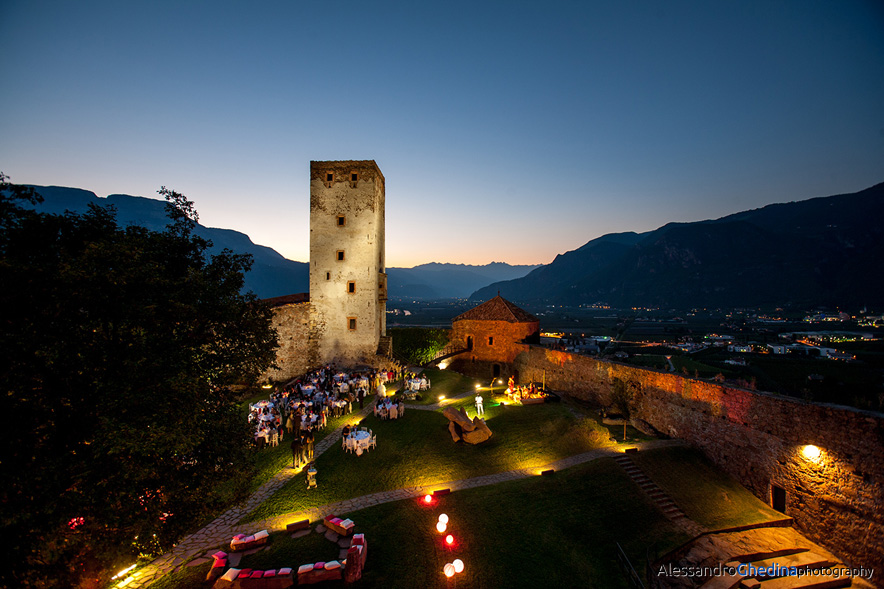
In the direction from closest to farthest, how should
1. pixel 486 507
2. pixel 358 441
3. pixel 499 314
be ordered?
pixel 486 507 < pixel 358 441 < pixel 499 314

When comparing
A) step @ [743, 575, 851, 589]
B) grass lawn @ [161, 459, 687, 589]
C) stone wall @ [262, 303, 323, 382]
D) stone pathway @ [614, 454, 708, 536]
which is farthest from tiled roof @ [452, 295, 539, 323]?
step @ [743, 575, 851, 589]

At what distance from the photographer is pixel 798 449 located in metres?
13.8

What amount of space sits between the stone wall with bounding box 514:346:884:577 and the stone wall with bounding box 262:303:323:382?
2567 cm

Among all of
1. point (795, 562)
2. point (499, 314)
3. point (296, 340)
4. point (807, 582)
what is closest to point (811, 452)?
point (795, 562)

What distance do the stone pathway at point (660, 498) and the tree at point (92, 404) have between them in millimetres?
14772

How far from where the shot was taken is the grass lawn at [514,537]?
32.5ft

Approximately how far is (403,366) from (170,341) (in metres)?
25.2

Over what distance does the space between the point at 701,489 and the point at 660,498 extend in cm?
248

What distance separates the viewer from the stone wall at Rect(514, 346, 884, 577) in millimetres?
11961

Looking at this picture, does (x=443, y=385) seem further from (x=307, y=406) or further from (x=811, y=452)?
(x=811, y=452)

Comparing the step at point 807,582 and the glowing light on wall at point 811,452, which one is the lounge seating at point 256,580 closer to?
the step at point 807,582

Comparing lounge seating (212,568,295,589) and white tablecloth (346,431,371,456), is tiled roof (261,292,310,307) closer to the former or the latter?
white tablecloth (346,431,371,456)

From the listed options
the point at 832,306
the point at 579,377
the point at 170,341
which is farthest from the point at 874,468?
the point at 832,306

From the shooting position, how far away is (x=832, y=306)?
13212 centimetres
